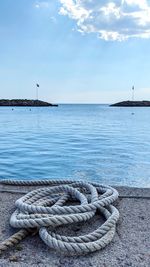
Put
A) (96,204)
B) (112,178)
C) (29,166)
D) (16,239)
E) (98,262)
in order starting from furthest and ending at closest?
1. (29,166)
2. (112,178)
3. (96,204)
4. (16,239)
5. (98,262)

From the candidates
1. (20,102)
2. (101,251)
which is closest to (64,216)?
(101,251)

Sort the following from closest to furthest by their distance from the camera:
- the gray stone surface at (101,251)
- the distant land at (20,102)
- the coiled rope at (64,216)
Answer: the gray stone surface at (101,251)
the coiled rope at (64,216)
the distant land at (20,102)

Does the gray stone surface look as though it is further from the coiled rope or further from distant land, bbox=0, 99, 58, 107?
distant land, bbox=0, 99, 58, 107

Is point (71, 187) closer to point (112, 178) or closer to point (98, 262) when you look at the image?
point (98, 262)

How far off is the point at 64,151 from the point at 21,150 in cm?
166

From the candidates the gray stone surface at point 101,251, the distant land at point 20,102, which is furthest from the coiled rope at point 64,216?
the distant land at point 20,102

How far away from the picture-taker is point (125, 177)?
8242mm

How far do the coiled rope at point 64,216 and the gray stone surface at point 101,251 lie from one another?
60mm

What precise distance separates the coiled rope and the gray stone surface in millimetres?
60

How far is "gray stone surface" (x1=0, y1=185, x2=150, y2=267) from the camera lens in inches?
88.9

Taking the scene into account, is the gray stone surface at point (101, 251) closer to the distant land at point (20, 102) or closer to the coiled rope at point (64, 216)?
the coiled rope at point (64, 216)

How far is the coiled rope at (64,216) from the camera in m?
2.40

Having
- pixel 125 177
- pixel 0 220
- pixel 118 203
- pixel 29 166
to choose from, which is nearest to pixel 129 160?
pixel 125 177

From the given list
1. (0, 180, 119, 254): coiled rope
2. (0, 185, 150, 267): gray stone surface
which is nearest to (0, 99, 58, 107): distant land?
(0, 180, 119, 254): coiled rope
